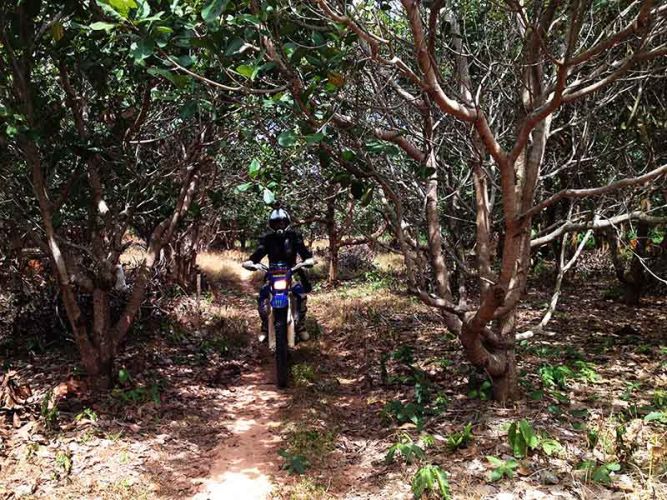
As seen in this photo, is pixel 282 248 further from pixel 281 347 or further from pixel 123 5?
pixel 123 5

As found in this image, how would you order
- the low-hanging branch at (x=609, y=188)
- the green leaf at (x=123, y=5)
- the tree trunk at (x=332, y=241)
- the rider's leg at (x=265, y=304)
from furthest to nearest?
the tree trunk at (x=332, y=241)
the rider's leg at (x=265, y=304)
the low-hanging branch at (x=609, y=188)
the green leaf at (x=123, y=5)

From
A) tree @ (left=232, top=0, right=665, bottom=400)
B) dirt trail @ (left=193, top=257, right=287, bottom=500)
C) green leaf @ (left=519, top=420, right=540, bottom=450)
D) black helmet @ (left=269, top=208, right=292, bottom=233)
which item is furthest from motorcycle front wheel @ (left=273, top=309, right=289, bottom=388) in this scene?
green leaf @ (left=519, top=420, right=540, bottom=450)

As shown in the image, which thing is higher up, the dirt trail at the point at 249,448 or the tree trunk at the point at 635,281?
the tree trunk at the point at 635,281

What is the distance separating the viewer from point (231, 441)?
4.92m

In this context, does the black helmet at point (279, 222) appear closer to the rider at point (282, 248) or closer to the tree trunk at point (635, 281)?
the rider at point (282, 248)

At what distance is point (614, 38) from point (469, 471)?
302 cm

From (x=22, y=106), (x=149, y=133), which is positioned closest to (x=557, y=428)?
(x=22, y=106)

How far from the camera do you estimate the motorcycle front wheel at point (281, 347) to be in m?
6.28

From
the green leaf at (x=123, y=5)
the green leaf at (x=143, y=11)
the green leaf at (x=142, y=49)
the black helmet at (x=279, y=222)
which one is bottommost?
the black helmet at (x=279, y=222)

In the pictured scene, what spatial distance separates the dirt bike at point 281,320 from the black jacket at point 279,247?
17.6 inches

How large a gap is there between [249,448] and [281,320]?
6.29ft

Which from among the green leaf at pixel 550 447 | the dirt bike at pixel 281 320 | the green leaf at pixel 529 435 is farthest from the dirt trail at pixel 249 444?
the green leaf at pixel 550 447

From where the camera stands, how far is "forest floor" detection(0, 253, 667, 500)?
371cm

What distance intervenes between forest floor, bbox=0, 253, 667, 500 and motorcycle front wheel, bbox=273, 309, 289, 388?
0.57ft
